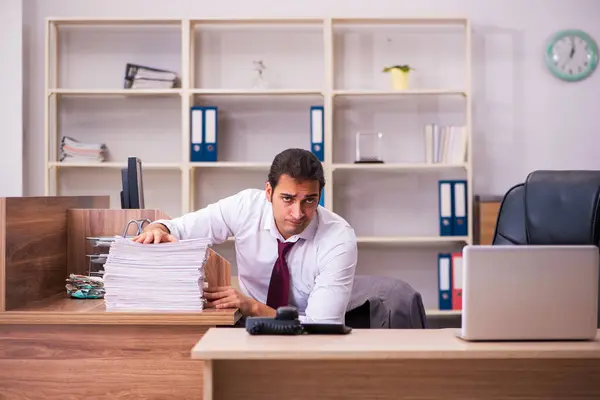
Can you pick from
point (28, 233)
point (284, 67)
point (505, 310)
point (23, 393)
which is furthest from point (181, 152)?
point (505, 310)

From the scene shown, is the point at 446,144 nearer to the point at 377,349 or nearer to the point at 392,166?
the point at 392,166

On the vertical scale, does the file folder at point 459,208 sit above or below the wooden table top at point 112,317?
above

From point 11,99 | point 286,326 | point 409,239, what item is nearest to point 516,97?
point 409,239

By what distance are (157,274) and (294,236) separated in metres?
0.61

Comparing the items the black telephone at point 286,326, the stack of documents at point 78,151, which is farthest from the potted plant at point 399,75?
the black telephone at point 286,326

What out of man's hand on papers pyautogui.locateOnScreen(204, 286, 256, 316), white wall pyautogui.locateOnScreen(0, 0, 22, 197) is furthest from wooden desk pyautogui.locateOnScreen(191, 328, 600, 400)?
white wall pyautogui.locateOnScreen(0, 0, 22, 197)

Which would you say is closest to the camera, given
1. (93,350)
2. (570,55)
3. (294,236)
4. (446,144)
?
(93,350)

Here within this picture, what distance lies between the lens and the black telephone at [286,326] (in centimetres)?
165

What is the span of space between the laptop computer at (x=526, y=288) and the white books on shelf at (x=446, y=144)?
118 inches

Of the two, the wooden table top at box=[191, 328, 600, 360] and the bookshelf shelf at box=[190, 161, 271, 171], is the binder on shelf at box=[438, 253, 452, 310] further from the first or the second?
the wooden table top at box=[191, 328, 600, 360]

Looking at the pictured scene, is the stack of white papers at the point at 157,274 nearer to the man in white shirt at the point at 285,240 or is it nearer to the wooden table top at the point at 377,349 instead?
the man in white shirt at the point at 285,240

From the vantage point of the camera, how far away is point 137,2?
15.6ft

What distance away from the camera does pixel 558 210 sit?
7.94 ft

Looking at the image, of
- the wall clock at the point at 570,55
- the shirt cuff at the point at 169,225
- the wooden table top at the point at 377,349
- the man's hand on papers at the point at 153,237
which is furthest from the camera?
the wall clock at the point at 570,55
